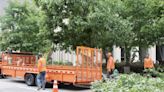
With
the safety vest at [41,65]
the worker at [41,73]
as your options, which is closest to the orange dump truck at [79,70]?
the worker at [41,73]

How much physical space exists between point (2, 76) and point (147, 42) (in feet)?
33.7

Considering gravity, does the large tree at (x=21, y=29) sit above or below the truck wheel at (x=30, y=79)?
above

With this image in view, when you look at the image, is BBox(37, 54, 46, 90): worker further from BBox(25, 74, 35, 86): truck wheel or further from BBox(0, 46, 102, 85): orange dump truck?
BBox(25, 74, 35, 86): truck wheel

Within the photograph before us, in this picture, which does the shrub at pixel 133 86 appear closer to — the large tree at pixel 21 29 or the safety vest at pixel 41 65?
the safety vest at pixel 41 65

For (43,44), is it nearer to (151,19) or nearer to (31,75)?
(31,75)

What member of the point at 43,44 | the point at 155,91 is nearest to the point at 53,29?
the point at 43,44

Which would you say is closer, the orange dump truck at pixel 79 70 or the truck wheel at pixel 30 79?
the orange dump truck at pixel 79 70

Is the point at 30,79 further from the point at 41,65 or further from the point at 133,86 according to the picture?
the point at 133,86

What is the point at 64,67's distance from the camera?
1962cm

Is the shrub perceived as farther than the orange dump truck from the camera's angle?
No

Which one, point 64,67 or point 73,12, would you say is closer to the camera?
point 64,67

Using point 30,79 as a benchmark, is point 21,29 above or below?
above

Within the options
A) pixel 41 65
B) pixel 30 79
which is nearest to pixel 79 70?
pixel 41 65

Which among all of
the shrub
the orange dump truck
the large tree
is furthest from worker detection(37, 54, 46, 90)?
the shrub
